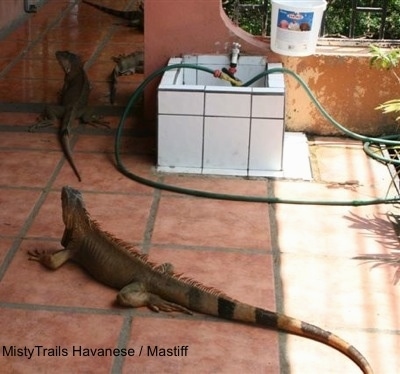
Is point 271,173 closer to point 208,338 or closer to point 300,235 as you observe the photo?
point 300,235

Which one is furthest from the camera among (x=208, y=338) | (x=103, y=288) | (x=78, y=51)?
(x=78, y=51)

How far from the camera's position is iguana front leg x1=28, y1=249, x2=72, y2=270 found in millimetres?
3229

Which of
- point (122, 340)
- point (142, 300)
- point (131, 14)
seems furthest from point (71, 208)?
point (131, 14)

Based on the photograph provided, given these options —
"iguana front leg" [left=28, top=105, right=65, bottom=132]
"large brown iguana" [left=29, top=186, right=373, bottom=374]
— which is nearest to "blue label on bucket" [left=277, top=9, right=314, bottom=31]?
"iguana front leg" [left=28, top=105, right=65, bottom=132]

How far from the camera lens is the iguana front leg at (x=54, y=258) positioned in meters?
3.23

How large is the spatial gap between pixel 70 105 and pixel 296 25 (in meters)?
1.46

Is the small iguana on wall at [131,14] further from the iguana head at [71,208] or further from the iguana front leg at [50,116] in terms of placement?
the iguana head at [71,208]

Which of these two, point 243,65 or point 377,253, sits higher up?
point 243,65

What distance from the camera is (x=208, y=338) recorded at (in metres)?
2.82

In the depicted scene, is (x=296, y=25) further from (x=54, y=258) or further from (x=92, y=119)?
(x=54, y=258)

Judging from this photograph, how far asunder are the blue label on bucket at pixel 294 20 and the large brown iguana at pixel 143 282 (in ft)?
5.36

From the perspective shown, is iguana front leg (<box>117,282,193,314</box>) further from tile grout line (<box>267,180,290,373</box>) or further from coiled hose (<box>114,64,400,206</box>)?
coiled hose (<box>114,64,400,206</box>)

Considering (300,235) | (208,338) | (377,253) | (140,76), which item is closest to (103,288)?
(208,338)

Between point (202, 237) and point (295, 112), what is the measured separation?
1.40 meters
